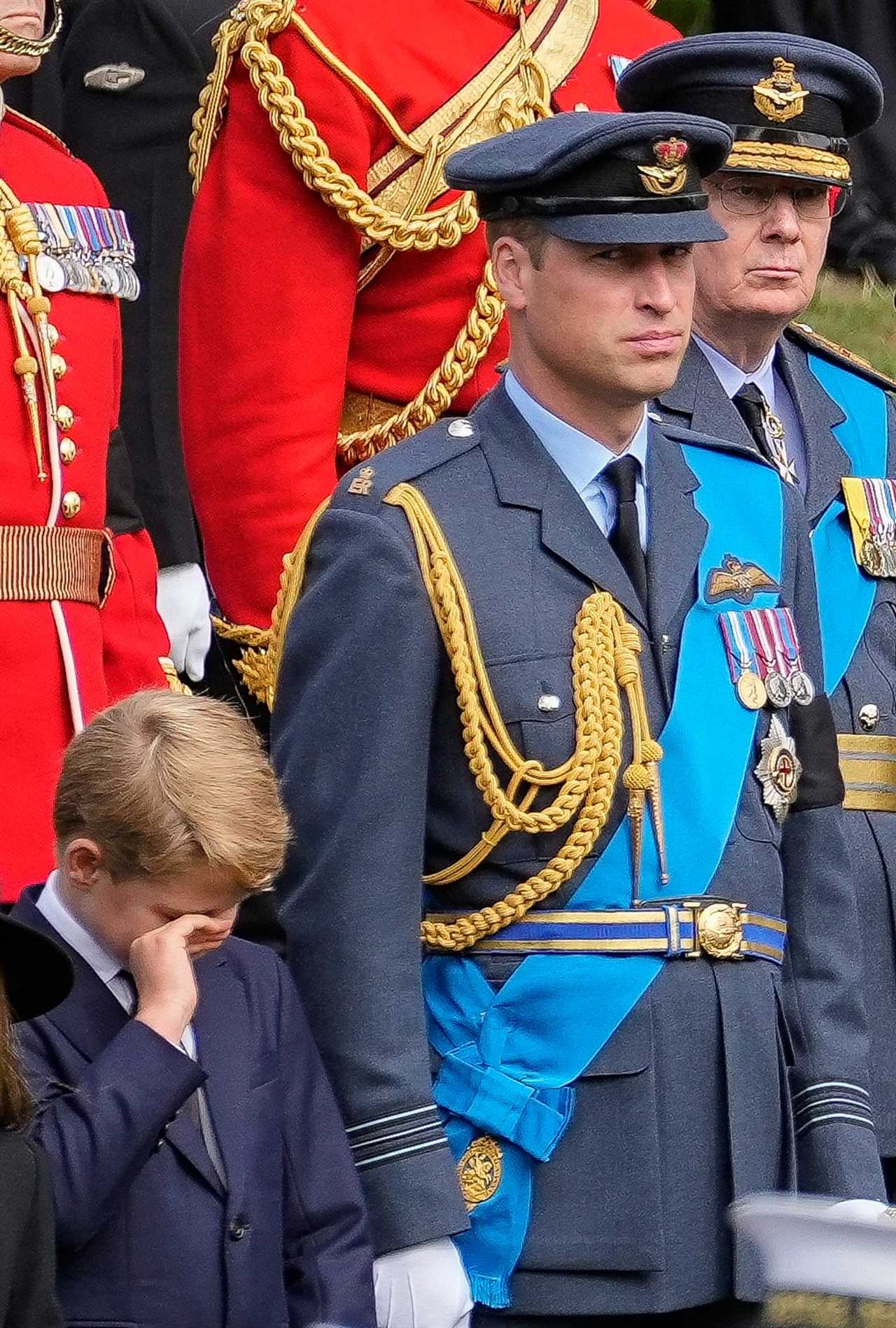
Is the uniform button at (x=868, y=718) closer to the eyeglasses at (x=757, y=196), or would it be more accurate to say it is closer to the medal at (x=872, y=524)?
the medal at (x=872, y=524)

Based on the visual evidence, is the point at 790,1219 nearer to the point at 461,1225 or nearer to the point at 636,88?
the point at 461,1225

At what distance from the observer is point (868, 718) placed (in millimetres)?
4312

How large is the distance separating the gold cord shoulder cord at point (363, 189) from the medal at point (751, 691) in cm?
110

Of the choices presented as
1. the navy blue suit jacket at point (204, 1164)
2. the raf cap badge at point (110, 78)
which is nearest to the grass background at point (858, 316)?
the raf cap badge at point (110, 78)

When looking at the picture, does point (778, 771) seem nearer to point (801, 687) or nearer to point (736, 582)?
point (801, 687)

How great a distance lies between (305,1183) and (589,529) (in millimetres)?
867

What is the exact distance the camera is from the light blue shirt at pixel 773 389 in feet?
14.5

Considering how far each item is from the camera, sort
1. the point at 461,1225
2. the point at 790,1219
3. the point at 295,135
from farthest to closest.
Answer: the point at 295,135, the point at 461,1225, the point at 790,1219

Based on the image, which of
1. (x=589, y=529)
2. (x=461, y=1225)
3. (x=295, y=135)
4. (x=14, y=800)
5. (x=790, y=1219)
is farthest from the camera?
(x=295, y=135)

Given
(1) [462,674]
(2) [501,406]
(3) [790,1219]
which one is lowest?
(3) [790,1219]

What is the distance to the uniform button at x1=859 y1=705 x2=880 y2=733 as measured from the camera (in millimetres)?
4309

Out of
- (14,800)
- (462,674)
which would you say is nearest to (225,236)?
(14,800)

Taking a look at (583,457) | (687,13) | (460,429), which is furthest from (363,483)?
(687,13)

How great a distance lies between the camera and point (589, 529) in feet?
11.8
